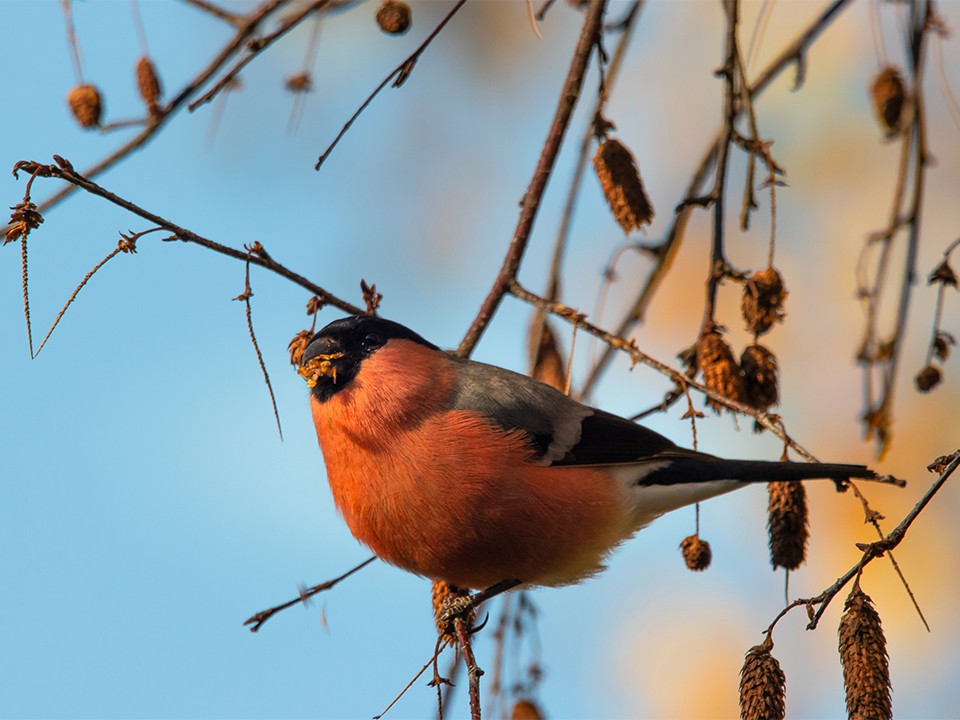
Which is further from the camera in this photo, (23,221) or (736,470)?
(736,470)

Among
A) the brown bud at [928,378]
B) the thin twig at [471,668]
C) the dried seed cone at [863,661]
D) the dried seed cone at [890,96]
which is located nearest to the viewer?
the dried seed cone at [863,661]

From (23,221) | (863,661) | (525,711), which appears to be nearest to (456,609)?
(525,711)

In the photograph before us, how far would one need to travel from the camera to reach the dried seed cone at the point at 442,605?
2.96 metres

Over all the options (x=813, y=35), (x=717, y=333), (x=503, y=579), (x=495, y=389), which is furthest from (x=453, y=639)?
(x=813, y=35)

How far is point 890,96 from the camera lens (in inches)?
153

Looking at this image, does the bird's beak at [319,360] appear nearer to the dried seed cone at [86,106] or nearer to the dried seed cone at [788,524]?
the dried seed cone at [86,106]

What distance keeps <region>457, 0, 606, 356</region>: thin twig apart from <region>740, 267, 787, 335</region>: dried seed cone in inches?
24.7

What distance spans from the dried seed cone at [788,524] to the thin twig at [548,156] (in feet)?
2.99

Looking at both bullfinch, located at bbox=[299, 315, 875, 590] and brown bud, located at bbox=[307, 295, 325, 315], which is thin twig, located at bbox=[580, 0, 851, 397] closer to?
bullfinch, located at bbox=[299, 315, 875, 590]

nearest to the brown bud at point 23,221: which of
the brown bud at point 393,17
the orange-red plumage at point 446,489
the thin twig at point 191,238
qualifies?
the thin twig at point 191,238

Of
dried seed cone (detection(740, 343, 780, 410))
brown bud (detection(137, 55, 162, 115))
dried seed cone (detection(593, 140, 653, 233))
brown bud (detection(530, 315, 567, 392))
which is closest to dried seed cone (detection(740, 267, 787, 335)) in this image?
dried seed cone (detection(740, 343, 780, 410))

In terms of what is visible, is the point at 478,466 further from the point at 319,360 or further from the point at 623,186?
the point at 623,186

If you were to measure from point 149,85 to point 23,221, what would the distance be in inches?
39.7

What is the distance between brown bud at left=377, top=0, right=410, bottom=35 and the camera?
10.6ft
